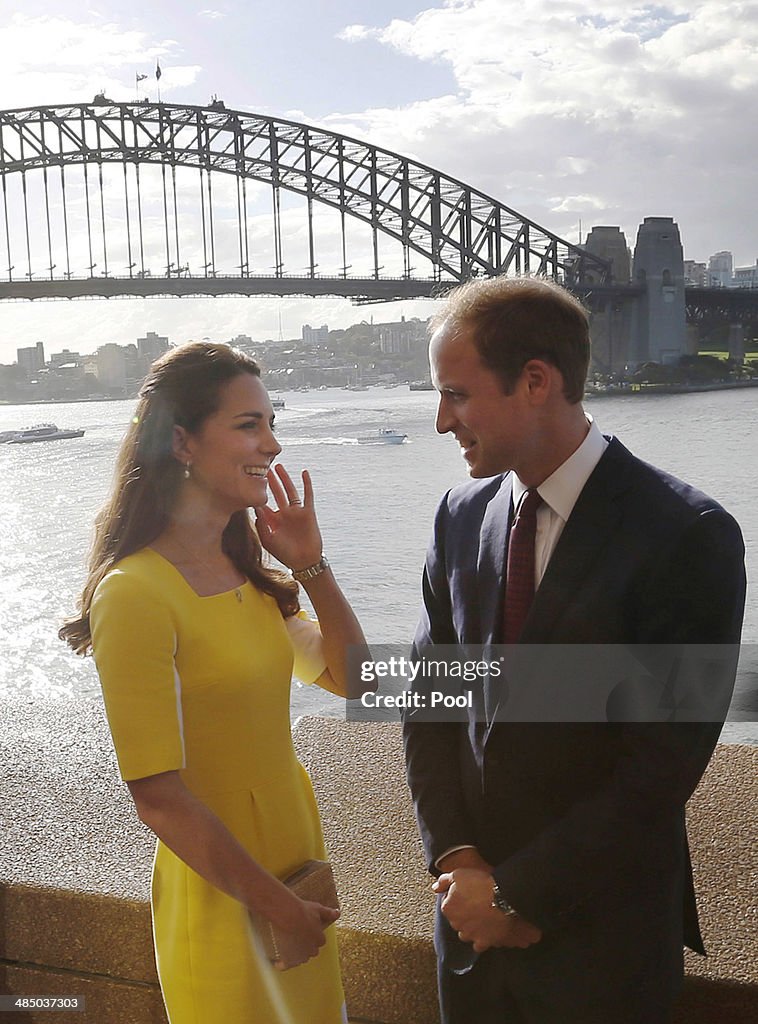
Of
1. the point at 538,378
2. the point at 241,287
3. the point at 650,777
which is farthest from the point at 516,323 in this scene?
the point at 241,287

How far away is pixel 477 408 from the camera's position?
2.75ft

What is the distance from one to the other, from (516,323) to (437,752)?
1.21ft

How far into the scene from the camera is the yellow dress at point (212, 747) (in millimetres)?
764

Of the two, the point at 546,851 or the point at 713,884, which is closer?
the point at 546,851

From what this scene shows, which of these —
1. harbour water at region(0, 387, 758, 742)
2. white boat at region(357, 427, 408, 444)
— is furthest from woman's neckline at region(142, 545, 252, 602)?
white boat at region(357, 427, 408, 444)

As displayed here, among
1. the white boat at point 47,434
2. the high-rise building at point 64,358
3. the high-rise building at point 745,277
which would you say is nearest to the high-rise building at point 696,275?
the high-rise building at point 745,277

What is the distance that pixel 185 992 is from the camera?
2.74ft

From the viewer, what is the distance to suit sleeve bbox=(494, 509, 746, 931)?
2.49ft

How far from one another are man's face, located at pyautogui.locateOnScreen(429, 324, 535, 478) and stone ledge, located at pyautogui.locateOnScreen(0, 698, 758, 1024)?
1.65 ft

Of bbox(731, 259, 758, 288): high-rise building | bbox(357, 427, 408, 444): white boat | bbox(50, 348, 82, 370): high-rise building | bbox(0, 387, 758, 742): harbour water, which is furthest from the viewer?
bbox(357, 427, 408, 444): white boat

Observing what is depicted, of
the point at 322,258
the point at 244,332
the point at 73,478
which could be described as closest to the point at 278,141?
the point at 73,478

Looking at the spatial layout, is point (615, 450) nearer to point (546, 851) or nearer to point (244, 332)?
point (546, 851)

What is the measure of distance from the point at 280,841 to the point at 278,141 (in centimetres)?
1928

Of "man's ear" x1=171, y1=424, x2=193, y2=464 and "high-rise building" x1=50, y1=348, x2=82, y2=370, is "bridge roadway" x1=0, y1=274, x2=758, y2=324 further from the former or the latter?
"man's ear" x1=171, y1=424, x2=193, y2=464
